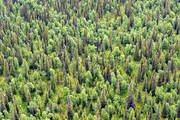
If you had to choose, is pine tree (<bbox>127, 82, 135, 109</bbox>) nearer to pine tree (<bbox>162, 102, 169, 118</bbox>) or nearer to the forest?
the forest

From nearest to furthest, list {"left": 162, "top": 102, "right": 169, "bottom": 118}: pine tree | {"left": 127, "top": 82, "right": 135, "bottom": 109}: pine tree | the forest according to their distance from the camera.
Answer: {"left": 162, "top": 102, "right": 169, "bottom": 118}: pine tree
the forest
{"left": 127, "top": 82, "right": 135, "bottom": 109}: pine tree

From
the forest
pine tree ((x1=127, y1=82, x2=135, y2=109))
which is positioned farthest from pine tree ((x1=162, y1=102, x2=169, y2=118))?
pine tree ((x1=127, y1=82, x2=135, y2=109))

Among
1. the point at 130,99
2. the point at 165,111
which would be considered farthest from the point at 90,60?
the point at 165,111

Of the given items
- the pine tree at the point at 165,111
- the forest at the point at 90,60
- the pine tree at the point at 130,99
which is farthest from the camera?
the pine tree at the point at 130,99

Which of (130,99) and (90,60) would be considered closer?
(130,99)

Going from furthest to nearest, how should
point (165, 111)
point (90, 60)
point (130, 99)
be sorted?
1. point (90, 60)
2. point (130, 99)
3. point (165, 111)

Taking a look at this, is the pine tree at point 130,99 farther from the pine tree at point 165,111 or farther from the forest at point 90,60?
the pine tree at point 165,111

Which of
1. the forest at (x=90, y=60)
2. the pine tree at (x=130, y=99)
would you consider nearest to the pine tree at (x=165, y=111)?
the forest at (x=90, y=60)

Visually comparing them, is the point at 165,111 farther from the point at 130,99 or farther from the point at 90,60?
the point at 90,60
